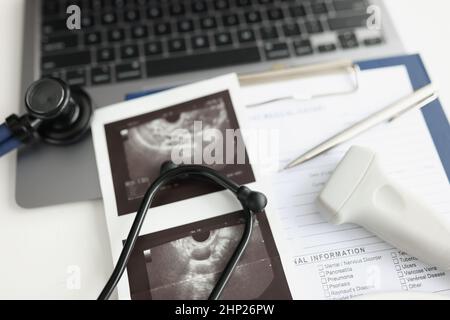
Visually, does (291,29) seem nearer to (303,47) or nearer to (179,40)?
(303,47)

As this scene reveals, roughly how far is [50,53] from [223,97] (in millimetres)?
221

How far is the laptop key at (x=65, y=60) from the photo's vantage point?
506 mm

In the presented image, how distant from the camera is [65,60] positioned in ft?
1.67

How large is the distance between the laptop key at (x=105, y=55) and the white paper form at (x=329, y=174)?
169 mm

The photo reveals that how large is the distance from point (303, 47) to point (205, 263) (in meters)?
0.28

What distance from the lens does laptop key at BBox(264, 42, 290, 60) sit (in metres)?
0.51

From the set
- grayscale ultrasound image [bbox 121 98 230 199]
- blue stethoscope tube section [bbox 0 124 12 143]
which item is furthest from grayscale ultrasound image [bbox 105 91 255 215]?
blue stethoscope tube section [bbox 0 124 12 143]

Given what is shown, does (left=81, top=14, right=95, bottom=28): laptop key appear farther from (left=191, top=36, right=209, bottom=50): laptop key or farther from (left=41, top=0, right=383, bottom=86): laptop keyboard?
(left=191, top=36, right=209, bottom=50): laptop key

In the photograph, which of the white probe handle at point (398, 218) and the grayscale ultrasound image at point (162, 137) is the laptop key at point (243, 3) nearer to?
the grayscale ultrasound image at point (162, 137)

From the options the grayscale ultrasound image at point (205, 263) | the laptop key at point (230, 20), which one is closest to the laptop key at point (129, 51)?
the laptop key at point (230, 20)

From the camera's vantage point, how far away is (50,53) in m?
0.51

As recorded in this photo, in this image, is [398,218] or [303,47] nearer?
[398,218]

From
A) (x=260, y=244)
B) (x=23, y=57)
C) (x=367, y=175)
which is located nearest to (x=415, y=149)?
(x=367, y=175)

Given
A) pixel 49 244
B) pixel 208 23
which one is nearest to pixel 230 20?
pixel 208 23
